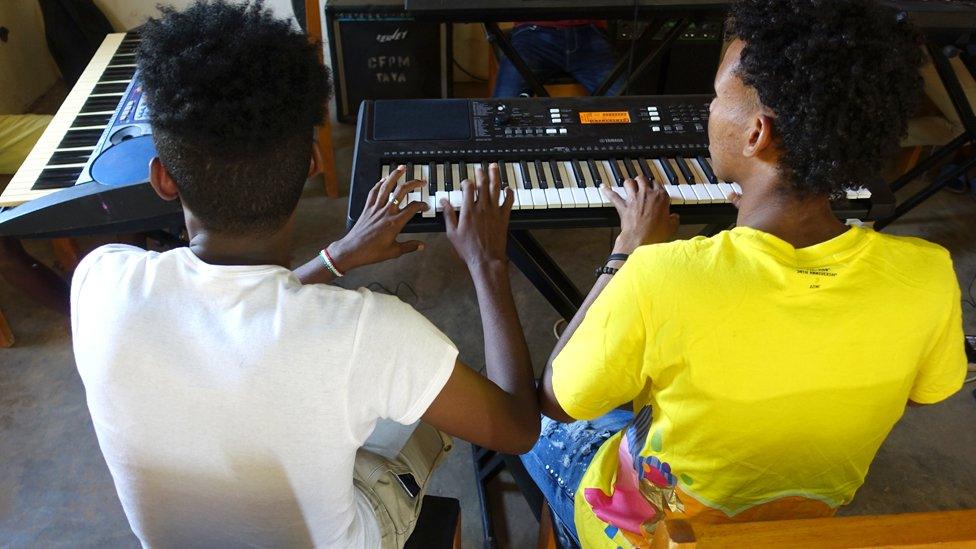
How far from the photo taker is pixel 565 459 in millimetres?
1281

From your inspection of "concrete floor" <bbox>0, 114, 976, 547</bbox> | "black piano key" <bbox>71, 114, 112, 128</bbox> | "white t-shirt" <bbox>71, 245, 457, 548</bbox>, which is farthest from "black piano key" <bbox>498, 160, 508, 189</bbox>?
"black piano key" <bbox>71, 114, 112, 128</bbox>

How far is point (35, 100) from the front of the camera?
138 inches

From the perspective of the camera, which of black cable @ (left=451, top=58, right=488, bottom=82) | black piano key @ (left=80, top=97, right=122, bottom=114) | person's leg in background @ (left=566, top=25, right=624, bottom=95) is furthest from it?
black cable @ (left=451, top=58, right=488, bottom=82)

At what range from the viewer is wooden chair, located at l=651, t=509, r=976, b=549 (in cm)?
61

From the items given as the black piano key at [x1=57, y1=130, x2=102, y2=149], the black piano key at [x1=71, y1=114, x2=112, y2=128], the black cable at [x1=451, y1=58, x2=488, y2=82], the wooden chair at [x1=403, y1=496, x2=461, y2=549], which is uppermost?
the black piano key at [x1=71, y1=114, x2=112, y2=128]

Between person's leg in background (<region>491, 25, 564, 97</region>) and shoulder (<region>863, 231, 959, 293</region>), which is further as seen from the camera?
person's leg in background (<region>491, 25, 564, 97</region>)

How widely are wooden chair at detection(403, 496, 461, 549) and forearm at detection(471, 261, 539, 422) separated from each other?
32 centimetres

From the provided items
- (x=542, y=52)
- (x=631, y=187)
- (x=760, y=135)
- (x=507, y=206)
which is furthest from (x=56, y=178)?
(x=542, y=52)

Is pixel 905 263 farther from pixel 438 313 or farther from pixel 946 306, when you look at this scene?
pixel 438 313

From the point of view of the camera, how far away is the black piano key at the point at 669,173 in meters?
1.45

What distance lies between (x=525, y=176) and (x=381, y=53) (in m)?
2.18

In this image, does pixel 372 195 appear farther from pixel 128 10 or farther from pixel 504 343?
pixel 128 10

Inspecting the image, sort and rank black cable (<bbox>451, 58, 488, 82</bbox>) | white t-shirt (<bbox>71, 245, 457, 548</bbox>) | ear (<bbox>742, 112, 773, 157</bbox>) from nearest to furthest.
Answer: white t-shirt (<bbox>71, 245, 457, 548</bbox>), ear (<bbox>742, 112, 773, 157</bbox>), black cable (<bbox>451, 58, 488, 82</bbox>)

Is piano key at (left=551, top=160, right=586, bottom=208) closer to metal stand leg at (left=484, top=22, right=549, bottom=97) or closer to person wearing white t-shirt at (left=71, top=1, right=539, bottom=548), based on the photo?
person wearing white t-shirt at (left=71, top=1, right=539, bottom=548)
